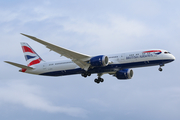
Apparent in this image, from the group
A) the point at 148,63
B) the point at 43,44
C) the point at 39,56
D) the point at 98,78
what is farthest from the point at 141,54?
the point at 39,56

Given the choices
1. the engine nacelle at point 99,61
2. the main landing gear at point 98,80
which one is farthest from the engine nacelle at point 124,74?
the engine nacelle at point 99,61

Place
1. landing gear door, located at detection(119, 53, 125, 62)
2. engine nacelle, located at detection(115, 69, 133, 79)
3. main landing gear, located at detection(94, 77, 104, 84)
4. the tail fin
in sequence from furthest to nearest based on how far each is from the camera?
the tail fin → main landing gear, located at detection(94, 77, 104, 84) → engine nacelle, located at detection(115, 69, 133, 79) → landing gear door, located at detection(119, 53, 125, 62)

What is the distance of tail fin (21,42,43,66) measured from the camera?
55.5 metres

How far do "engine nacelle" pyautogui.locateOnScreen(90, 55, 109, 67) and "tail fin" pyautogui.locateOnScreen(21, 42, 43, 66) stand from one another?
42.2 feet

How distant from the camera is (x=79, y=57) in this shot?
47469 millimetres

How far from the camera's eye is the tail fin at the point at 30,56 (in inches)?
2186

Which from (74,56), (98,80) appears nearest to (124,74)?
(98,80)

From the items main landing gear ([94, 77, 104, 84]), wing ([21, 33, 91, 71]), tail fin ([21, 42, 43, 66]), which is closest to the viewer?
wing ([21, 33, 91, 71])

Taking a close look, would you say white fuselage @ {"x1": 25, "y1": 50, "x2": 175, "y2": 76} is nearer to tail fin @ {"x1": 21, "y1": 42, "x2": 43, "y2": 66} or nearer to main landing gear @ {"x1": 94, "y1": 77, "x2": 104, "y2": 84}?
main landing gear @ {"x1": 94, "y1": 77, "x2": 104, "y2": 84}

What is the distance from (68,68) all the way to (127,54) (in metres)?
9.86

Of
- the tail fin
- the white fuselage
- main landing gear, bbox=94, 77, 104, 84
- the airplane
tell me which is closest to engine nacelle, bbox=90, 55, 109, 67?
the airplane

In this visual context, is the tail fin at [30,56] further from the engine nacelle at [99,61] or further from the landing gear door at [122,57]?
the landing gear door at [122,57]

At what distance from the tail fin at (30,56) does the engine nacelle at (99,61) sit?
1287 cm

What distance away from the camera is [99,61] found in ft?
150
